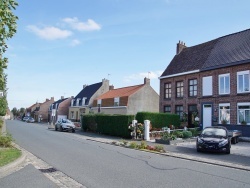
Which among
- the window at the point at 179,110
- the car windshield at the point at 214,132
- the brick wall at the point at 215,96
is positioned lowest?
the car windshield at the point at 214,132

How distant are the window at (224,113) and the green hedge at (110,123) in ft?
27.8

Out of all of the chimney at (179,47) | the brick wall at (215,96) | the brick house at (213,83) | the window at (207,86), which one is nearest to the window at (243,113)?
the brick house at (213,83)

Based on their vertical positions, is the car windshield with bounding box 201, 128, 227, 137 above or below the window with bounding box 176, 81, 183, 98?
below

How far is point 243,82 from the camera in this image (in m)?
24.6

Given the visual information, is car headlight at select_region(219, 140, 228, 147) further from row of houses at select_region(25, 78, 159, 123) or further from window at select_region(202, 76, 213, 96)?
row of houses at select_region(25, 78, 159, 123)

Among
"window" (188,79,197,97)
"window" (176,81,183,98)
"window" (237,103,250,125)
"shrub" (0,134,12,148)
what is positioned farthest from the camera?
"window" (176,81,183,98)

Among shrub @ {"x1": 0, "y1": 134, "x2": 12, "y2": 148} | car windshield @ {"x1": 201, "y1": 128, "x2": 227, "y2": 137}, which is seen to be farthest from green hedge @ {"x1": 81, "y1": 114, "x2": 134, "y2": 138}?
shrub @ {"x1": 0, "y1": 134, "x2": 12, "y2": 148}

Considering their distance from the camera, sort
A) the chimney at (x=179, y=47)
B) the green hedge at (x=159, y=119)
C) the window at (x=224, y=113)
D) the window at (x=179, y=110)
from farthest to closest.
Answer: the chimney at (x=179, y=47), the window at (x=179, y=110), the window at (x=224, y=113), the green hedge at (x=159, y=119)

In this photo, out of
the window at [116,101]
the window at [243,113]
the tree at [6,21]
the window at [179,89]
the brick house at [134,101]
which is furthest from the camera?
the window at [116,101]

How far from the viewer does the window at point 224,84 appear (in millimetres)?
25969

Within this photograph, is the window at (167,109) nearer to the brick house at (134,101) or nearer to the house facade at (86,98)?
the brick house at (134,101)

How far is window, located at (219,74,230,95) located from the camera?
26.0 meters

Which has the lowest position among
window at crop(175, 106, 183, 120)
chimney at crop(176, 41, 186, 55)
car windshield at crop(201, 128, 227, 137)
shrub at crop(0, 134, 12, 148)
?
shrub at crop(0, 134, 12, 148)

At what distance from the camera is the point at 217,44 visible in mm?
30391
